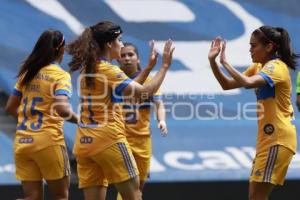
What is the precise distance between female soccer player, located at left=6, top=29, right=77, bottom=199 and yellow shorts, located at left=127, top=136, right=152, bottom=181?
112 centimetres

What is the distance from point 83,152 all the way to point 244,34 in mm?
3745

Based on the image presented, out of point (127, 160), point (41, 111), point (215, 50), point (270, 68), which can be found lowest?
point (127, 160)

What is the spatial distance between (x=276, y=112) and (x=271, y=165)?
0.38 meters

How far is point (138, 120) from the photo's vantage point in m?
7.29

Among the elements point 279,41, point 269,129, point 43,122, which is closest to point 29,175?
point 43,122

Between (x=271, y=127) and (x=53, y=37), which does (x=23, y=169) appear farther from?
(x=271, y=127)

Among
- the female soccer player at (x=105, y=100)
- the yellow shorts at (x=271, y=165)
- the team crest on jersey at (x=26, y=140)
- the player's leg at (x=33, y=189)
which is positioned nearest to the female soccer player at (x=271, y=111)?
the yellow shorts at (x=271, y=165)

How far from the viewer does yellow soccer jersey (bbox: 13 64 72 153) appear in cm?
608

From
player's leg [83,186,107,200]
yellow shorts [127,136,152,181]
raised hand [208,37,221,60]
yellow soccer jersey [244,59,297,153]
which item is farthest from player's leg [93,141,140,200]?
yellow shorts [127,136,152,181]

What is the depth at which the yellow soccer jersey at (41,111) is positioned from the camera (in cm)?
608

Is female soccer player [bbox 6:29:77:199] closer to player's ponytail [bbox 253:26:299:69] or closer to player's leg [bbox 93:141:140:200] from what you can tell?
player's leg [bbox 93:141:140:200]

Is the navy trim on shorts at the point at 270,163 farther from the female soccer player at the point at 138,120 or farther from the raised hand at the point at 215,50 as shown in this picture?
the female soccer player at the point at 138,120

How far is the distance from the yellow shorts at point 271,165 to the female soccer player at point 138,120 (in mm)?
1433

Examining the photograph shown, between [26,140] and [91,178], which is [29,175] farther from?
[91,178]
